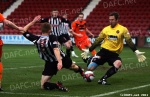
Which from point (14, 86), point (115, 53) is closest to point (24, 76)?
point (14, 86)

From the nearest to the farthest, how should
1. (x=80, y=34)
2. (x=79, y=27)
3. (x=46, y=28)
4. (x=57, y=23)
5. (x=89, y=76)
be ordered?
(x=46, y=28), (x=89, y=76), (x=57, y=23), (x=80, y=34), (x=79, y=27)

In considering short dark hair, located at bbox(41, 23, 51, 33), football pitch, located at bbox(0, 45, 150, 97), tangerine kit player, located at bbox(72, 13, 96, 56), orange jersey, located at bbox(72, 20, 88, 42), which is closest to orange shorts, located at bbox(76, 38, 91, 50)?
tangerine kit player, located at bbox(72, 13, 96, 56)

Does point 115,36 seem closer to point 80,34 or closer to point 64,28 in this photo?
point 64,28

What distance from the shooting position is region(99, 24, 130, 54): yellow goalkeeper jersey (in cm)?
1171

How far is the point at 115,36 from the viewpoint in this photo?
11.7m

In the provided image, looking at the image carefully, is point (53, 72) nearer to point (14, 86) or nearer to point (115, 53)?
point (14, 86)

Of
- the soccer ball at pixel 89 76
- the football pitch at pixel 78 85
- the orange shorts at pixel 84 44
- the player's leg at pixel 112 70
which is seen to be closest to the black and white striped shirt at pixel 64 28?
the orange shorts at pixel 84 44

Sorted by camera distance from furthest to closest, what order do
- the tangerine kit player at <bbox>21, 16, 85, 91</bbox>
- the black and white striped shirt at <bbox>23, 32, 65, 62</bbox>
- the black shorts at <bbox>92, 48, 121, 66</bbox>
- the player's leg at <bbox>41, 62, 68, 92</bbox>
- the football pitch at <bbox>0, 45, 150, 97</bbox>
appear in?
the black shorts at <bbox>92, 48, 121, 66</bbox> → the player's leg at <bbox>41, 62, 68, 92</bbox> → the black and white striped shirt at <bbox>23, 32, 65, 62</bbox> → the tangerine kit player at <bbox>21, 16, 85, 91</bbox> → the football pitch at <bbox>0, 45, 150, 97</bbox>

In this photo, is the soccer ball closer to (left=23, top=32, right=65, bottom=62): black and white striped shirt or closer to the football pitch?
the football pitch

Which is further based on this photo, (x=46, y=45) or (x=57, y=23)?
(x=57, y=23)

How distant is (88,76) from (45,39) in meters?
2.08

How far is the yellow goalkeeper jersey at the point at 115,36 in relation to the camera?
11711mm

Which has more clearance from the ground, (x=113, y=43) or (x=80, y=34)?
(x=113, y=43)

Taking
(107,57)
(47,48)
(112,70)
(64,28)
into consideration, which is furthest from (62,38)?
(47,48)
